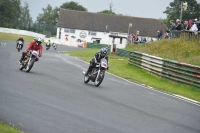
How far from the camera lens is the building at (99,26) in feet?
330

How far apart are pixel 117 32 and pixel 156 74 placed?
242ft

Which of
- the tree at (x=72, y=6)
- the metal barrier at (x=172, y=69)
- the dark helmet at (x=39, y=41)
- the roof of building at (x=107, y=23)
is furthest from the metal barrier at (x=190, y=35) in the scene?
the tree at (x=72, y=6)

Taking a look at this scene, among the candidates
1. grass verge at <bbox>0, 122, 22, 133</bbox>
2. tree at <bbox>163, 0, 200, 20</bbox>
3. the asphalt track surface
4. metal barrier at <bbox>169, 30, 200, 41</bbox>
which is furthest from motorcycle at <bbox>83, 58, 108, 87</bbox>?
tree at <bbox>163, 0, 200, 20</bbox>

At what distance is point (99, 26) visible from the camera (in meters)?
102

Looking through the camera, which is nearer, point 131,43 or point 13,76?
point 13,76

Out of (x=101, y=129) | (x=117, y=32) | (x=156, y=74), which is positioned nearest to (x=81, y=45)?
(x=117, y=32)

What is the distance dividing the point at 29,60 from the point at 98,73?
352 centimetres

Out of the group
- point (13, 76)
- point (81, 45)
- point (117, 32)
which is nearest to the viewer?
point (13, 76)

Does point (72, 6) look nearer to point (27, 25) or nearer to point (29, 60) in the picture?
point (27, 25)

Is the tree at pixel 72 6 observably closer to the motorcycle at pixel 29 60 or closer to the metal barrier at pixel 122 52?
the metal barrier at pixel 122 52

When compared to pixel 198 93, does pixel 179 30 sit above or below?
above

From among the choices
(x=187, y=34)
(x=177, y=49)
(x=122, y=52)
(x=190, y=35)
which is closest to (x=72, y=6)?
(x=122, y=52)

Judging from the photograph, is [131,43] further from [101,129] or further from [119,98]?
[101,129]

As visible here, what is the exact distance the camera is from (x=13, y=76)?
679 inches
